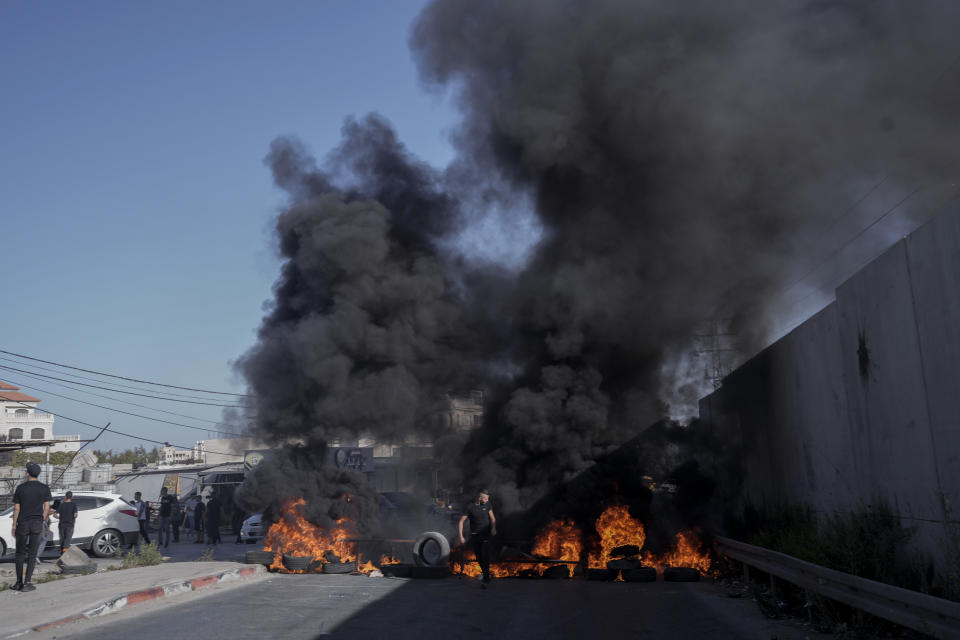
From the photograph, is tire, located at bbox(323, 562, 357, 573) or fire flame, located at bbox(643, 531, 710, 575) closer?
fire flame, located at bbox(643, 531, 710, 575)

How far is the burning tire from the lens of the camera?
14.1m

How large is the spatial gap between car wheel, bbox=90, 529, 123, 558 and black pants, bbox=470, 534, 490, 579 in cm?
1119

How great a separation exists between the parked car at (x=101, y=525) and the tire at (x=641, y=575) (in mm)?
13358

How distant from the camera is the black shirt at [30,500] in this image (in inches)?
416

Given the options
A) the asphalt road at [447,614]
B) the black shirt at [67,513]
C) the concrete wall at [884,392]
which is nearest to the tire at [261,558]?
the asphalt road at [447,614]

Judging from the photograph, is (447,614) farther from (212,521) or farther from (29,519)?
(212,521)

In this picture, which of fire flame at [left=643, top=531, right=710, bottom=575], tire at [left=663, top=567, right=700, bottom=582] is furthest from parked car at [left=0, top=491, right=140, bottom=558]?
tire at [left=663, top=567, right=700, bottom=582]

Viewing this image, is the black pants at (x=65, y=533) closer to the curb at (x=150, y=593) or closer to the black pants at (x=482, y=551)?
the curb at (x=150, y=593)

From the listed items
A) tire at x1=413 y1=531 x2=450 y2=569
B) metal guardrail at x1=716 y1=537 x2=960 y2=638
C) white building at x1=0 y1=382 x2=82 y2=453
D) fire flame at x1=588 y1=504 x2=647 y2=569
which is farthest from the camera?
white building at x1=0 y1=382 x2=82 y2=453

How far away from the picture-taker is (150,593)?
33.9 ft

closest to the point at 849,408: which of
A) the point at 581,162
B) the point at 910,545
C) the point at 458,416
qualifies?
the point at 910,545

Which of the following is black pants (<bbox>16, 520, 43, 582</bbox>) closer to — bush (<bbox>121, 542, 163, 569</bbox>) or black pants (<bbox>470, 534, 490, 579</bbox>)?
bush (<bbox>121, 542, 163, 569</bbox>)

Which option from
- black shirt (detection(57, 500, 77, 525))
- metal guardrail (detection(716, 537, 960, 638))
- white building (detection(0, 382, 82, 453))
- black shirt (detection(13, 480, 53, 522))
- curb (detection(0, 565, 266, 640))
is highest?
white building (detection(0, 382, 82, 453))

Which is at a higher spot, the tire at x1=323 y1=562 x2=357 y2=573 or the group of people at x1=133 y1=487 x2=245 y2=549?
the group of people at x1=133 y1=487 x2=245 y2=549
